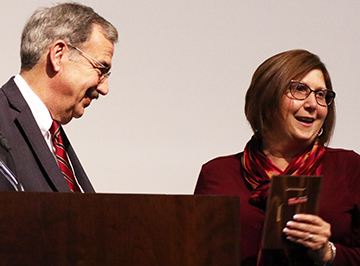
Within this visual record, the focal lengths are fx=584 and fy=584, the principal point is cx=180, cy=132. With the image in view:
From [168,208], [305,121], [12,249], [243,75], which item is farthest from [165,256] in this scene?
[243,75]

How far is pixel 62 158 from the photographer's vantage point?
1.80 metres

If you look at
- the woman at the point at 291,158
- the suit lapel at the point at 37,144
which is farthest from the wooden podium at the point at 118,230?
the woman at the point at 291,158

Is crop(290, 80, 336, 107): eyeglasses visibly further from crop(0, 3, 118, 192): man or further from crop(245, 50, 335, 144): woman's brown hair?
crop(0, 3, 118, 192): man

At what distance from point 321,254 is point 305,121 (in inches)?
18.1

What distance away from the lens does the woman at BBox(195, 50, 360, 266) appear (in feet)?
5.79

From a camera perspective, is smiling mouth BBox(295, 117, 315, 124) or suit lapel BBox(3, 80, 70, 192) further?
smiling mouth BBox(295, 117, 315, 124)

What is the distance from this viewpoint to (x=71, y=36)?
A: 1.87 meters

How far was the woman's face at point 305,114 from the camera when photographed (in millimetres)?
1859

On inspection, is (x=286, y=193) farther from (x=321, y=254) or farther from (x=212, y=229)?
(x=321, y=254)

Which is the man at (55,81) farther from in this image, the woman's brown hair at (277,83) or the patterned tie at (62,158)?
the woman's brown hair at (277,83)

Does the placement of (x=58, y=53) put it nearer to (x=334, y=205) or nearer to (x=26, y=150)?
(x=26, y=150)

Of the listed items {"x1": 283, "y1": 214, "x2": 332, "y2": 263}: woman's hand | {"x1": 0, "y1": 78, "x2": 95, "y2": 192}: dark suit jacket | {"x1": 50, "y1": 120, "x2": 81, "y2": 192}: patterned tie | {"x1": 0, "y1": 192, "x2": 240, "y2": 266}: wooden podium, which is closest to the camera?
{"x1": 0, "y1": 192, "x2": 240, "y2": 266}: wooden podium

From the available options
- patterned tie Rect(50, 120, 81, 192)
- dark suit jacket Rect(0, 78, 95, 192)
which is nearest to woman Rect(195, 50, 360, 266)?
patterned tie Rect(50, 120, 81, 192)

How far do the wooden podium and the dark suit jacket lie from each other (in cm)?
43
